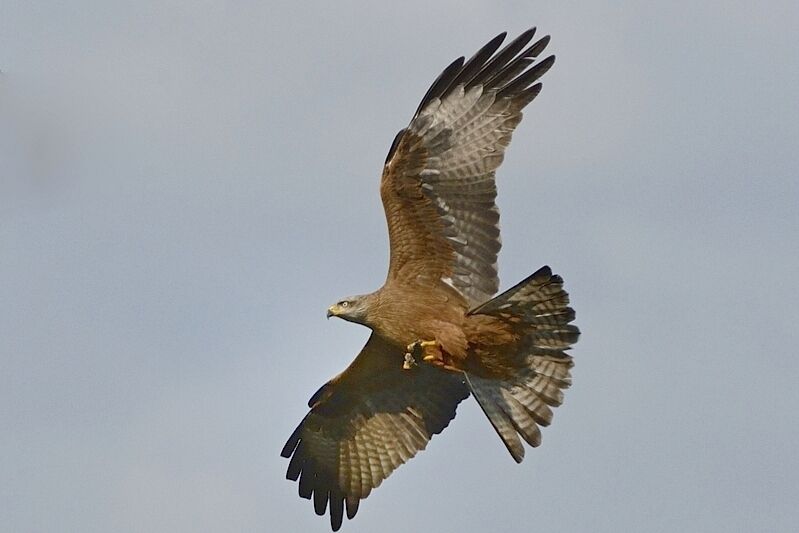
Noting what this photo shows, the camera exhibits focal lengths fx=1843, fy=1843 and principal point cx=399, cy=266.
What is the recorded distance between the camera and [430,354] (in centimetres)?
1653

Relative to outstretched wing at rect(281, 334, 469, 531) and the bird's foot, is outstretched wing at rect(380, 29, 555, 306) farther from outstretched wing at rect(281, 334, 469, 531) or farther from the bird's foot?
outstretched wing at rect(281, 334, 469, 531)

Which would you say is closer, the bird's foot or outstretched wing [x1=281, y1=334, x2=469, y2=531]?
the bird's foot

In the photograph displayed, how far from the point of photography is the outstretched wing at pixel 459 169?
1680 cm

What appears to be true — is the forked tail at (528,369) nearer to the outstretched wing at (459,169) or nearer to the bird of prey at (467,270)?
the bird of prey at (467,270)

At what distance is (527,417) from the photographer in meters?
16.5

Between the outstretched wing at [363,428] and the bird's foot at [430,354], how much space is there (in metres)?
1.19

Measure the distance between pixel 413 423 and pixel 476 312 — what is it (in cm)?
262

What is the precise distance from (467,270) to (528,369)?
117 centimetres

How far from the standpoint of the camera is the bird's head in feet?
55.4

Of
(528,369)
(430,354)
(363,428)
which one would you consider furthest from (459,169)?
(363,428)

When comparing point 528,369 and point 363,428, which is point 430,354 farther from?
point 363,428

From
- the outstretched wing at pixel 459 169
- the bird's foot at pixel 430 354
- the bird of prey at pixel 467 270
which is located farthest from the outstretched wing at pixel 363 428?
the outstretched wing at pixel 459 169

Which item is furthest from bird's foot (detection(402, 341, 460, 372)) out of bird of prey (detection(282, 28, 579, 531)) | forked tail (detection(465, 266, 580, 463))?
forked tail (detection(465, 266, 580, 463))

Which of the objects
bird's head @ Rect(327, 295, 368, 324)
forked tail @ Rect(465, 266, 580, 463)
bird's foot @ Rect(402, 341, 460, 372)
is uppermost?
bird's head @ Rect(327, 295, 368, 324)
